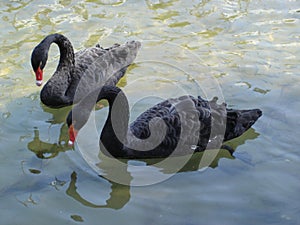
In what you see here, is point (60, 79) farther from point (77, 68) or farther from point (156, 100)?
point (156, 100)

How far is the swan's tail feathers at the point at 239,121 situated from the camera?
15.4 ft

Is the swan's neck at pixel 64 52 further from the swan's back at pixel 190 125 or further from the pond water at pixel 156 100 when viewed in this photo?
the swan's back at pixel 190 125

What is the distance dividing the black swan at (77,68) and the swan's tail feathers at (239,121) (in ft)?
4.96

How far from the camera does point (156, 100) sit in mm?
5406

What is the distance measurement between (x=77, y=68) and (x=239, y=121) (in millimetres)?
1905

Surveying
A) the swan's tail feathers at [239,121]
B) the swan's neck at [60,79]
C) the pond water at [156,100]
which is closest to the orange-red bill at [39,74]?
the swan's neck at [60,79]

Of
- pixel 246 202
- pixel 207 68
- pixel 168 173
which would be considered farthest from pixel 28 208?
pixel 207 68

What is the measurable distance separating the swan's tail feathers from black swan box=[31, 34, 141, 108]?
151 centimetres

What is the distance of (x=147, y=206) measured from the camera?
12.9 ft

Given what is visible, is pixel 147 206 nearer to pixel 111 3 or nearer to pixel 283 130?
pixel 283 130

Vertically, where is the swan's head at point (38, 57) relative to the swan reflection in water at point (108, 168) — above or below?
above

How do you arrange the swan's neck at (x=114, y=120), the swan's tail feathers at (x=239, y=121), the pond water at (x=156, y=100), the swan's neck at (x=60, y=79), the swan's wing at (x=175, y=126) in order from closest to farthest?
the pond water at (x=156, y=100)
the swan's neck at (x=114, y=120)
the swan's wing at (x=175, y=126)
the swan's tail feathers at (x=239, y=121)
the swan's neck at (x=60, y=79)

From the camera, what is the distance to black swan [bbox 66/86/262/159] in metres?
4.38

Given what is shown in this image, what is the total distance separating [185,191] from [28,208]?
1.18 metres
